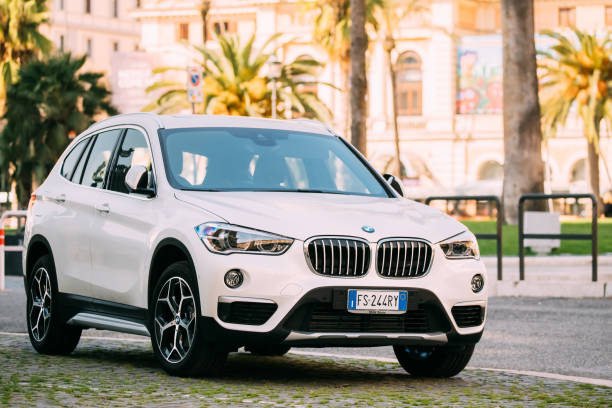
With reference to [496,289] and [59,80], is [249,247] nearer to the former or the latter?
[496,289]

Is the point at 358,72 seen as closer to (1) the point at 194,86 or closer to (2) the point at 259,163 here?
(1) the point at 194,86

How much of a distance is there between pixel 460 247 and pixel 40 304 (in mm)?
3648

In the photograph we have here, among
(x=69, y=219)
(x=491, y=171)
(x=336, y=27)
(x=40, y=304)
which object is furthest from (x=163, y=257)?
(x=491, y=171)

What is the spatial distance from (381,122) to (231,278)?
84.6 meters

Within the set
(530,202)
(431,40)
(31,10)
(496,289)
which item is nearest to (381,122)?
(431,40)

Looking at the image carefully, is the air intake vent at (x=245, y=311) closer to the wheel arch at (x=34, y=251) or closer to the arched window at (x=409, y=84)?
the wheel arch at (x=34, y=251)

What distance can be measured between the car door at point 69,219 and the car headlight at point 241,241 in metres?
1.95

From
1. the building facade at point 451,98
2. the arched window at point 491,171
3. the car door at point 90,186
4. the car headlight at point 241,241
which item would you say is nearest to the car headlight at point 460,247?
the car headlight at point 241,241

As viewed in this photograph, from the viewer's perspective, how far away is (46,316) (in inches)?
412

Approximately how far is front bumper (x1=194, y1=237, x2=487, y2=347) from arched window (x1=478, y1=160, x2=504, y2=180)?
3282 inches

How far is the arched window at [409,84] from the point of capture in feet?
305

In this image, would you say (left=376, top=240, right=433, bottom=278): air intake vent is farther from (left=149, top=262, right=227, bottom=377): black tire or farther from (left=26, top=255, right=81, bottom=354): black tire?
(left=26, top=255, right=81, bottom=354): black tire

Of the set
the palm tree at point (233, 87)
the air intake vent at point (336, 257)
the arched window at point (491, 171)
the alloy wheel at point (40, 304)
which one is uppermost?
the palm tree at point (233, 87)

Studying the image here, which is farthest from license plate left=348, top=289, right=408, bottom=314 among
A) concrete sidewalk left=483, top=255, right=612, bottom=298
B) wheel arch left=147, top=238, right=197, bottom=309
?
concrete sidewalk left=483, top=255, right=612, bottom=298
